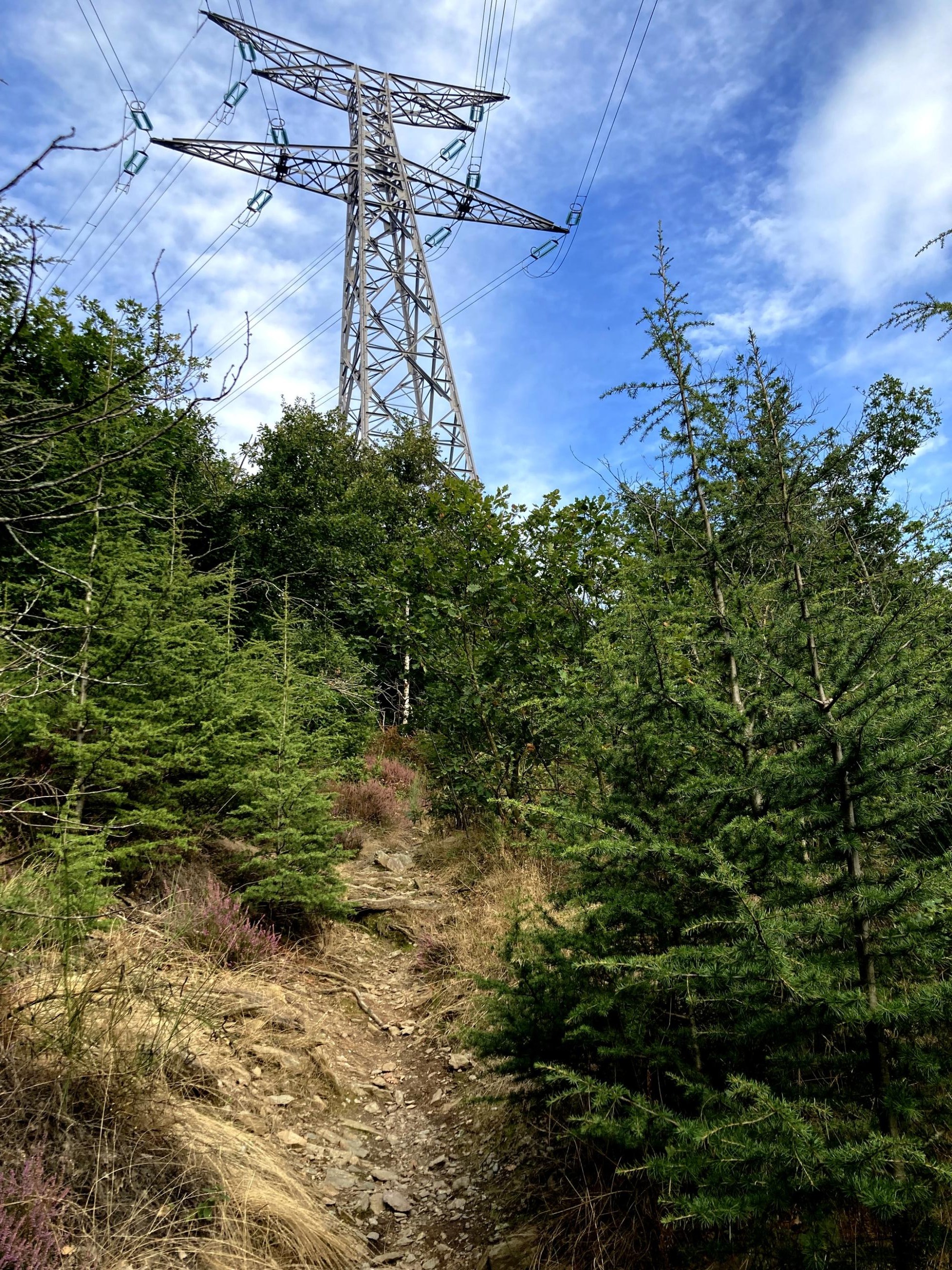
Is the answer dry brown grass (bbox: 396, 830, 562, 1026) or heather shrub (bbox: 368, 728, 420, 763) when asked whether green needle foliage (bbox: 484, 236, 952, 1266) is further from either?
heather shrub (bbox: 368, 728, 420, 763)

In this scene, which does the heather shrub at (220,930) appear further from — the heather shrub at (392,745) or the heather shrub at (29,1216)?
the heather shrub at (392,745)

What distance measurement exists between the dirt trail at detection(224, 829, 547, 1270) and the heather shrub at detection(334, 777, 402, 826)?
3841mm

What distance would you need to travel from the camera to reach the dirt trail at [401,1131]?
301 cm

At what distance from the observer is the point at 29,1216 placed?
81.0 inches

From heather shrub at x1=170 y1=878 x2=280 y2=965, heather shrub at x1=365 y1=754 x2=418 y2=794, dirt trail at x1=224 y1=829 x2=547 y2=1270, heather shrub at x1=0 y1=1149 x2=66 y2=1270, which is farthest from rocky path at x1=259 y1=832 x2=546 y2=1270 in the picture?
heather shrub at x1=365 y1=754 x2=418 y2=794

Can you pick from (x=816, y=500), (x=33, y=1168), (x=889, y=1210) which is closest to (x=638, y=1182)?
(x=889, y=1210)

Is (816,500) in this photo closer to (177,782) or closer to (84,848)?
(84,848)

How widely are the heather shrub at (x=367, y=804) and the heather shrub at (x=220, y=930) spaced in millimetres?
4054

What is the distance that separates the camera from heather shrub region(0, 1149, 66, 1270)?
190 cm

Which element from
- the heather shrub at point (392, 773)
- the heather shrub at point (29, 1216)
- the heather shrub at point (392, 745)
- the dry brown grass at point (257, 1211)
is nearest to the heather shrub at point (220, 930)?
the dry brown grass at point (257, 1211)

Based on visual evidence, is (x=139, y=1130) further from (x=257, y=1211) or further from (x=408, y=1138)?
(x=408, y=1138)

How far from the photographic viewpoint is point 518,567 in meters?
7.16

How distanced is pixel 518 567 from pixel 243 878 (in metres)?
3.98

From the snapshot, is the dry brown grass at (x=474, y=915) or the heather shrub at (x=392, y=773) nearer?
the dry brown grass at (x=474, y=915)
